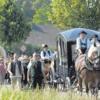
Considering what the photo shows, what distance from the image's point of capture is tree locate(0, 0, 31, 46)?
4928cm

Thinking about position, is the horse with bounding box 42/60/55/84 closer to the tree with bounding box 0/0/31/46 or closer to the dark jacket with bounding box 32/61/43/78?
the dark jacket with bounding box 32/61/43/78

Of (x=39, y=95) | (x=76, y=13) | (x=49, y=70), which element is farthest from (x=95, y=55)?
(x=76, y=13)

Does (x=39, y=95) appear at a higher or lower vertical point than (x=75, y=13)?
lower

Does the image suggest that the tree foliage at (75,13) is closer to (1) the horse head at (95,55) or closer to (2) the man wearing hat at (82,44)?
(2) the man wearing hat at (82,44)

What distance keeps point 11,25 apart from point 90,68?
33.0 metres

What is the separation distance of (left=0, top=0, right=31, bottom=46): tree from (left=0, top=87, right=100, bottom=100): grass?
123 feet

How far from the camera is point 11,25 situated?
5000 cm

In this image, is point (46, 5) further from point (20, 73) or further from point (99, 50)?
point (99, 50)

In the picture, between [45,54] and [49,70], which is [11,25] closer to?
[49,70]

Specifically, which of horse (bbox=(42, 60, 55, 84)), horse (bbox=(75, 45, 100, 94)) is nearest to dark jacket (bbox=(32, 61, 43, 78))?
horse (bbox=(75, 45, 100, 94))

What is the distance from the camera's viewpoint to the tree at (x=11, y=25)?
49281mm

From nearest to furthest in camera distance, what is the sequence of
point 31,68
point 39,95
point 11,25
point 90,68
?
point 39,95 → point 90,68 → point 31,68 → point 11,25

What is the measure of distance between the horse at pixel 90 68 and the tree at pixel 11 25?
31.2 m

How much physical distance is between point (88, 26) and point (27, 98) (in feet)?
84.7
